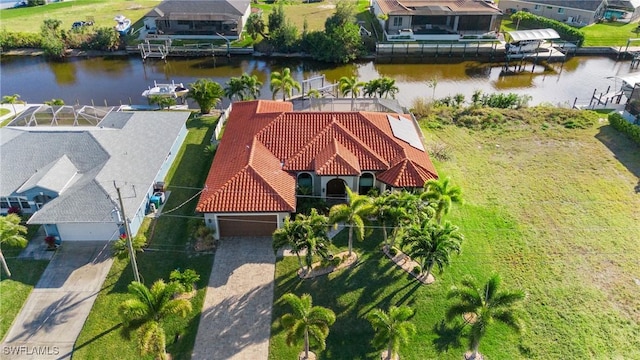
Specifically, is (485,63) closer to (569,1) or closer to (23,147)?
(569,1)

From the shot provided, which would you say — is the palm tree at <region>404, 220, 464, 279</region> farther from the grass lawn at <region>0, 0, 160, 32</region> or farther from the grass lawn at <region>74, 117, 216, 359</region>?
the grass lawn at <region>0, 0, 160, 32</region>

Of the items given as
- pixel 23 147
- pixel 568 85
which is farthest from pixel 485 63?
pixel 23 147

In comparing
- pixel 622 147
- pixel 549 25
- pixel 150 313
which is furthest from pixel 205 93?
pixel 549 25

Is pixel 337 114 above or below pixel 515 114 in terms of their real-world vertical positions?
above

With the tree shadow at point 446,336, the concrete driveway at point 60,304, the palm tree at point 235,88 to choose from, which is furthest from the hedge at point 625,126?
the concrete driveway at point 60,304

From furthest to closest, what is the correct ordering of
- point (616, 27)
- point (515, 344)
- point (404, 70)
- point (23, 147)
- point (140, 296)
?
point (616, 27) → point (404, 70) → point (23, 147) → point (515, 344) → point (140, 296)

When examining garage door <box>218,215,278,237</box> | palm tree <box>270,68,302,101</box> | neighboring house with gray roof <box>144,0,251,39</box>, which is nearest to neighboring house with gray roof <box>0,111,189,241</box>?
garage door <box>218,215,278,237</box>

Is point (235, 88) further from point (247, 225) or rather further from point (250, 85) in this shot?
point (247, 225)
